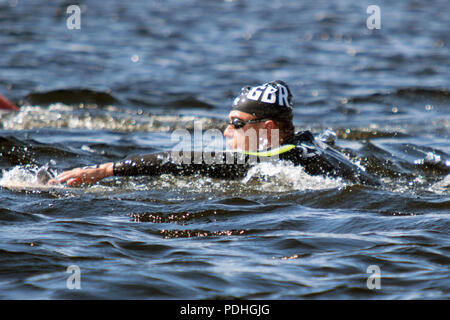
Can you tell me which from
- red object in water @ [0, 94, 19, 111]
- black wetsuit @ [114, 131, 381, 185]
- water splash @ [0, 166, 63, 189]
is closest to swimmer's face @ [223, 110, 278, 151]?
black wetsuit @ [114, 131, 381, 185]

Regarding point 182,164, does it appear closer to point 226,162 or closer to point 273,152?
point 226,162

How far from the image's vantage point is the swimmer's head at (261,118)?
7.62m

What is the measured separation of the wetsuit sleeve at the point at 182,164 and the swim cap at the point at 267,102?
21.3 inches

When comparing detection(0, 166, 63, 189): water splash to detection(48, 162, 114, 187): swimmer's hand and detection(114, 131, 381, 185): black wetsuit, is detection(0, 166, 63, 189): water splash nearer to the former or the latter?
detection(48, 162, 114, 187): swimmer's hand

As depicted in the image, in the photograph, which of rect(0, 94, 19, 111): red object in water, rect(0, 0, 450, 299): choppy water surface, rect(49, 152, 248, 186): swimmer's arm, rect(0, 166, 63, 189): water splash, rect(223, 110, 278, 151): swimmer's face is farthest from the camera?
rect(0, 94, 19, 111): red object in water

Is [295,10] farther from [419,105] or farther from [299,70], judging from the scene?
[419,105]

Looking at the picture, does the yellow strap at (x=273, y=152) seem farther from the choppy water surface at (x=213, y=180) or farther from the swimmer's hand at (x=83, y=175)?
the swimmer's hand at (x=83, y=175)

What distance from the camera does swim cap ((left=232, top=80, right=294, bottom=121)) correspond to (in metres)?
7.61

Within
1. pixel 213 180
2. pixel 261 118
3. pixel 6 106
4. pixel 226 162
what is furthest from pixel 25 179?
pixel 6 106

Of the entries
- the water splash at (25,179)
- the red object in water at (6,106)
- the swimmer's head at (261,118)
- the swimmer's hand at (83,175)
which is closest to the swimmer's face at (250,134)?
the swimmer's head at (261,118)

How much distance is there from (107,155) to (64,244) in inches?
173

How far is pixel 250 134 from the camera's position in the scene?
7680 millimetres
